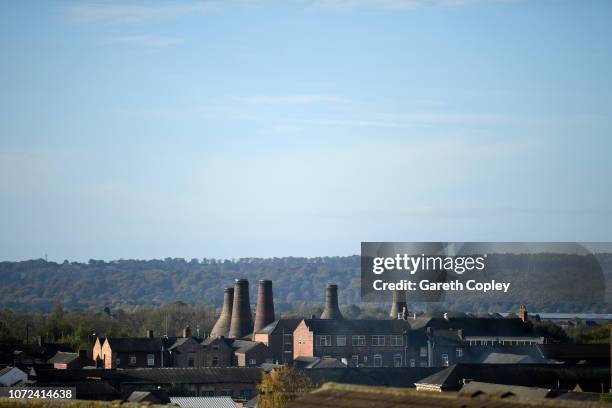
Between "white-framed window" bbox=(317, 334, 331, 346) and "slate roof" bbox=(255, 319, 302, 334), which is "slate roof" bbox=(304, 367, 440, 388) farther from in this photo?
"slate roof" bbox=(255, 319, 302, 334)

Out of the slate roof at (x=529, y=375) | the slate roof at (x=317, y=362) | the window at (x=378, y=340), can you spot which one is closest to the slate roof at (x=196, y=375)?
the slate roof at (x=317, y=362)

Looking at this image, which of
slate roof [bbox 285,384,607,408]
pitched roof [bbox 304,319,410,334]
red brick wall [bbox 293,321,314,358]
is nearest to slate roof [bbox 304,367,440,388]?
red brick wall [bbox 293,321,314,358]

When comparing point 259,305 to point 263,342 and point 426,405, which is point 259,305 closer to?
point 263,342

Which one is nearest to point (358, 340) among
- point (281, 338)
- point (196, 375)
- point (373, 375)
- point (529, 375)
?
point (281, 338)

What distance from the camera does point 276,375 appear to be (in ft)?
251

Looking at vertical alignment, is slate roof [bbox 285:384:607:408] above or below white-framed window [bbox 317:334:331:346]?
below

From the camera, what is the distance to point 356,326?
4360 inches

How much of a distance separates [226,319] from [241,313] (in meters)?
3.51

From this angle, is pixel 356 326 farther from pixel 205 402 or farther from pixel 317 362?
pixel 205 402

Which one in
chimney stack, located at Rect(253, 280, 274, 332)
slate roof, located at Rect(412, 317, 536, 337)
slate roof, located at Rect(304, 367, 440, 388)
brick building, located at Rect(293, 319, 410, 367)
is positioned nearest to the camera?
slate roof, located at Rect(304, 367, 440, 388)

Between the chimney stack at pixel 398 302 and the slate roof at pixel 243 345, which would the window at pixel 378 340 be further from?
the chimney stack at pixel 398 302

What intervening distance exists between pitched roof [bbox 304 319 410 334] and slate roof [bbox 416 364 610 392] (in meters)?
23.8

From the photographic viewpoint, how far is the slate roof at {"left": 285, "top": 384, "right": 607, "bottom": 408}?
23.1 metres

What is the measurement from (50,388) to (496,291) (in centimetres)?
5177
